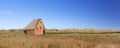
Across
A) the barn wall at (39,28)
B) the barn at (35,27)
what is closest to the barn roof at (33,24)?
the barn at (35,27)

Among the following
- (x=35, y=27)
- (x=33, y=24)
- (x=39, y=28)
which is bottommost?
(x=39, y=28)

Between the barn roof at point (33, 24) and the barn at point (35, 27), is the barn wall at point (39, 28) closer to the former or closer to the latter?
the barn at point (35, 27)

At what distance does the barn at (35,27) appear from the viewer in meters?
67.9

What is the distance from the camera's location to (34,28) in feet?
222

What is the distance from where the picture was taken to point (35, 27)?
223 ft

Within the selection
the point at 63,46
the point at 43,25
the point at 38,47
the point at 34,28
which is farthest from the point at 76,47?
the point at 43,25

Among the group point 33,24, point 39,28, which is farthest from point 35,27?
point 33,24

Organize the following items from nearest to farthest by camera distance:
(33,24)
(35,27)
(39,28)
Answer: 1. (35,27)
2. (39,28)
3. (33,24)

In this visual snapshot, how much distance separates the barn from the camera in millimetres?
67938

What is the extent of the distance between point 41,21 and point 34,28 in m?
4.48

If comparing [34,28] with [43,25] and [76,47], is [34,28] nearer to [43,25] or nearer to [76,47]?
[43,25]

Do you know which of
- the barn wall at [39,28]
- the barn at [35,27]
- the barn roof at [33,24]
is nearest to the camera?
the barn at [35,27]

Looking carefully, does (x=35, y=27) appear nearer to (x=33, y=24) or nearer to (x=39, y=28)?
(x=39, y=28)

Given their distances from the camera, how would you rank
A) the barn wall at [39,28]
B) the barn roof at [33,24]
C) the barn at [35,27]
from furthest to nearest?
the barn roof at [33,24] → the barn wall at [39,28] → the barn at [35,27]
